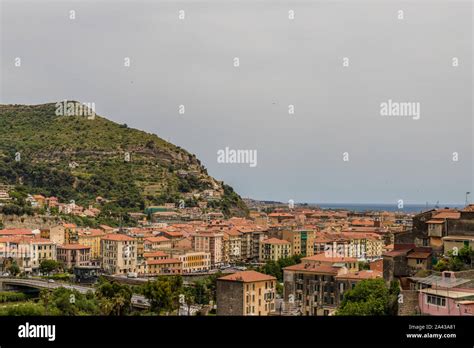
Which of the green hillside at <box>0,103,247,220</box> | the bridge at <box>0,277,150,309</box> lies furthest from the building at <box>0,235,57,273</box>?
the green hillside at <box>0,103,247,220</box>

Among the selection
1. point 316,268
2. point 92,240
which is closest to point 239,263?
point 92,240

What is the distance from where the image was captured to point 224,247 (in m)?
24.0

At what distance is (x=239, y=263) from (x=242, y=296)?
11982 millimetres

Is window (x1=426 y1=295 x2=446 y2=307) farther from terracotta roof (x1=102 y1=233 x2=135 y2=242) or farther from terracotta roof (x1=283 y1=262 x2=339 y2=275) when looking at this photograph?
terracotta roof (x1=102 y1=233 x2=135 y2=242)

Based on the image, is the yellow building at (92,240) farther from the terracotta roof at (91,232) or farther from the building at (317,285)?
the building at (317,285)

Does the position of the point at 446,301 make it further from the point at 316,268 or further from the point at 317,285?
the point at 316,268

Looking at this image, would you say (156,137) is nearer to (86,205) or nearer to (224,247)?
(86,205)

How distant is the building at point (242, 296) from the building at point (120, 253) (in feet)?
30.8

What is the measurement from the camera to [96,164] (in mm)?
34438

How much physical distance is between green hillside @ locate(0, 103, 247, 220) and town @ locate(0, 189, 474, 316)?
147 centimetres

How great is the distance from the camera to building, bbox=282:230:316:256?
22.4 m

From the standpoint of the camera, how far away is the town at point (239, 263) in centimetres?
920
